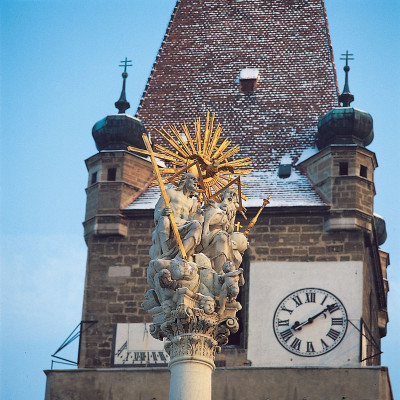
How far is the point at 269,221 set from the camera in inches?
1236

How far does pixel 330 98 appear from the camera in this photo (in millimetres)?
33812

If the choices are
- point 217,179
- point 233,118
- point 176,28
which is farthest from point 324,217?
point 217,179

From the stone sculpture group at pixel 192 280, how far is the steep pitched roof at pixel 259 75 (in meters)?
12.4

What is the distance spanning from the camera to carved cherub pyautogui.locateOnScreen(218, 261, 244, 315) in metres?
18.6

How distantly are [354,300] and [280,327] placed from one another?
1.36 metres

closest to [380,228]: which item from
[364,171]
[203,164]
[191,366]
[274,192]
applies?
[364,171]

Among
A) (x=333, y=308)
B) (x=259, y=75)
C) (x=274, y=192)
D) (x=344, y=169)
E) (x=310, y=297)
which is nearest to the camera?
(x=333, y=308)

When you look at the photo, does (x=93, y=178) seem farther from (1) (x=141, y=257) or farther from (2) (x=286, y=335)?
(2) (x=286, y=335)

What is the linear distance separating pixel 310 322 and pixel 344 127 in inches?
157

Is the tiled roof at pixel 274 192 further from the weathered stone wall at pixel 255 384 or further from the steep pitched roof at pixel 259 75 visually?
the weathered stone wall at pixel 255 384

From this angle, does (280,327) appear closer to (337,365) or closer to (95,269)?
(337,365)

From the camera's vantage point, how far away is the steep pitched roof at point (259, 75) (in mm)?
33219

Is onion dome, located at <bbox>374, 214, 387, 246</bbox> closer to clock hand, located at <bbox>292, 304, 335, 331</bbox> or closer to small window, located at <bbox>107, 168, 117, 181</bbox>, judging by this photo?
clock hand, located at <bbox>292, 304, 335, 331</bbox>

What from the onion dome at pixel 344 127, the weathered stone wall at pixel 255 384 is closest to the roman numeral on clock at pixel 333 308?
the weathered stone wall at pixel 255 384
